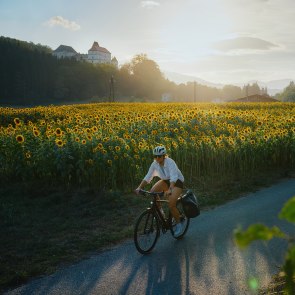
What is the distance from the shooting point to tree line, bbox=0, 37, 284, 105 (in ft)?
302

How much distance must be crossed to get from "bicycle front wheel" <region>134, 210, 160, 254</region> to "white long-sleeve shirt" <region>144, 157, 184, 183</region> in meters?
0.66

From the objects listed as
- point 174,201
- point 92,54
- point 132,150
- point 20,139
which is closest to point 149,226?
point 174,201

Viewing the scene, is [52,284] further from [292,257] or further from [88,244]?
[292,257]

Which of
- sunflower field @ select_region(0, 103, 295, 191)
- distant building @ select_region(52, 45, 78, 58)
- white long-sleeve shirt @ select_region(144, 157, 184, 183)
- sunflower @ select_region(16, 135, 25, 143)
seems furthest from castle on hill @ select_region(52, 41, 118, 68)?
white long-sleeve shirt @ select_region(144, 157, 184, 183)

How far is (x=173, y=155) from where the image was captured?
12.5m

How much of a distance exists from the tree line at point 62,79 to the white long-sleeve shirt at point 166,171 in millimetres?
74864

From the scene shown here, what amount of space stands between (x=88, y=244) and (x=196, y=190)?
480 centimetres

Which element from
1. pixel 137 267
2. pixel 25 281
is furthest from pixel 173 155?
pixel 25 281

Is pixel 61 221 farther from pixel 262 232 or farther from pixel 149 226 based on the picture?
pixel 262 232

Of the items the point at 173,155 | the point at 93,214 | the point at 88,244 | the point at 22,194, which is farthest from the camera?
the point at 173,155

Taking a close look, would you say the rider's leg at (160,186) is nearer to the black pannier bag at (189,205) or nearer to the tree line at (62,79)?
the black pannier bag at (189,205)

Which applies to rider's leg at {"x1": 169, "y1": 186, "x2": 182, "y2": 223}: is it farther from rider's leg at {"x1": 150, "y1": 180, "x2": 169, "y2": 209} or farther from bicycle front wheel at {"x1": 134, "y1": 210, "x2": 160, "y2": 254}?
bicycle front wheel at {"x1": 134, "y1": 210, "x2": 160, "y2": 254}

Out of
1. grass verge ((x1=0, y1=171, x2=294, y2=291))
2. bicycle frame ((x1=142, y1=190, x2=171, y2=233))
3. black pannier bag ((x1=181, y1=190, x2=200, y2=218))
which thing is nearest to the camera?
grass verge ((x1=0, y1=171, x2=294, y2=291))

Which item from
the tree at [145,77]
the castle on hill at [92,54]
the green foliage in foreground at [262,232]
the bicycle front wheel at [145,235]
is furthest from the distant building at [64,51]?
the green foliage in foreground at [262,232]
